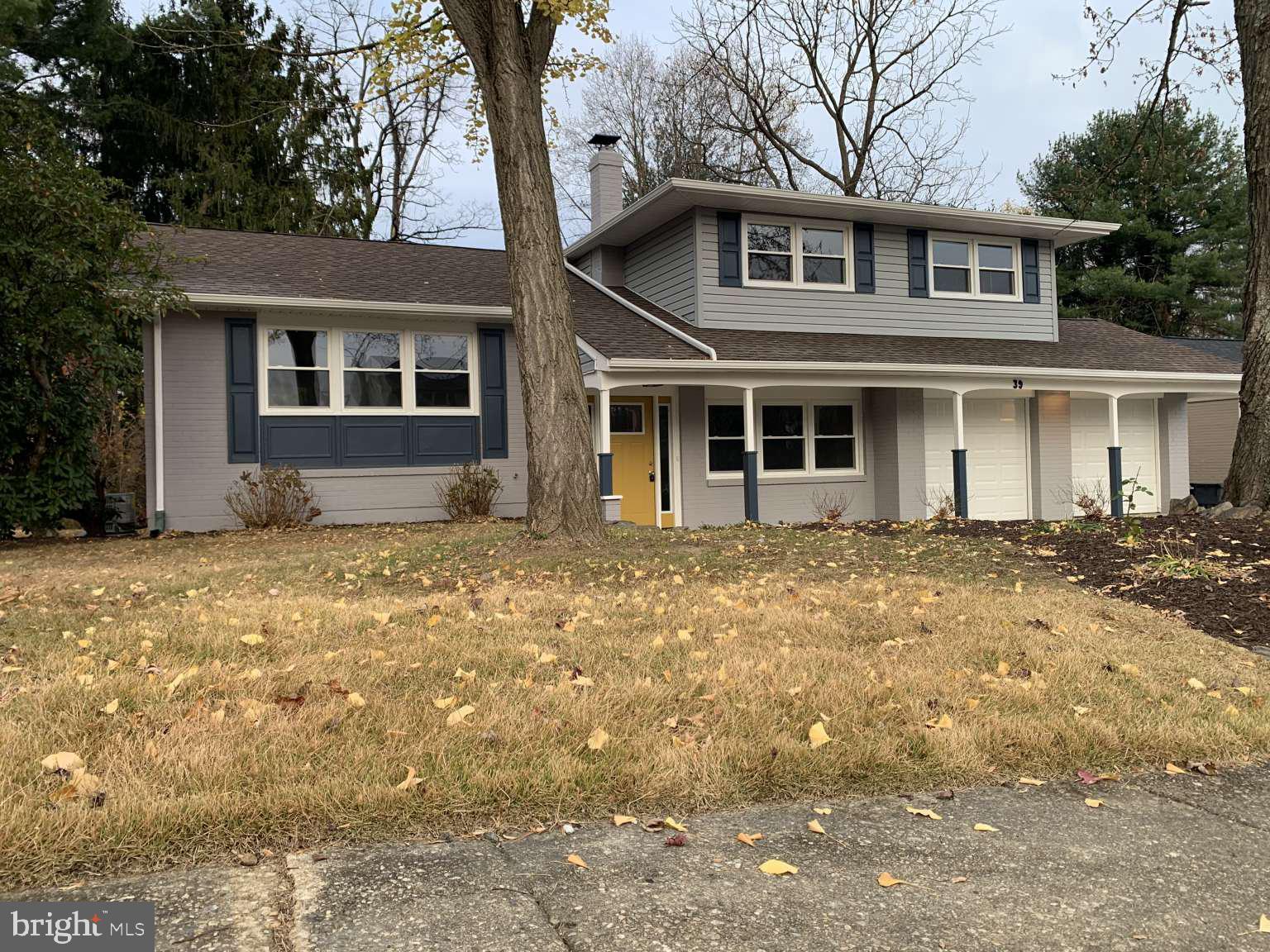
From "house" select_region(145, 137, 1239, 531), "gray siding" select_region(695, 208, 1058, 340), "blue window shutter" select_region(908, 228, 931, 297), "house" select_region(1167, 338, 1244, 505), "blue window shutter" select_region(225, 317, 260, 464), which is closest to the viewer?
"blue window shutter" select_region(225, 317, 260, 464)

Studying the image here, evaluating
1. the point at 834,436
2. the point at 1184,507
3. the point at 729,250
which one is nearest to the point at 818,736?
the point at 1184,507

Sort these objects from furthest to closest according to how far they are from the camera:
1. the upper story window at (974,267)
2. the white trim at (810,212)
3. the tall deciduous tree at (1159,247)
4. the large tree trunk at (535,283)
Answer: the tall deciduous tree at (1159,247) → the upper story window at (974,267) → the white trim at (810,212) → the large tree trunk at (535,283)

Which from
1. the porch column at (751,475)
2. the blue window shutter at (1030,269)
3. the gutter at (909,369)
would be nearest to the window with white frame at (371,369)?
the gutter at (909,369)

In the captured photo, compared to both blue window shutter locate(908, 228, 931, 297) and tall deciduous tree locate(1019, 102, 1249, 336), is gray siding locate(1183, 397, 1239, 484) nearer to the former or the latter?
tall deciduous tree locate(1019, 102, 1249, 336)

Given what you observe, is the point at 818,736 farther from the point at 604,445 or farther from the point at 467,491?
the point at 467,491

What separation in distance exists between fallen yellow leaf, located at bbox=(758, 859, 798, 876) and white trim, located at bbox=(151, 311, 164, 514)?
37.6 feet

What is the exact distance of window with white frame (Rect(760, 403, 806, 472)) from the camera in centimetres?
1492

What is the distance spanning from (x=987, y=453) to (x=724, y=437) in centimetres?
536

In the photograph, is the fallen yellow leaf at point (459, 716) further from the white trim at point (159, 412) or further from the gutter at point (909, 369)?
the white trim at point (159, 412)

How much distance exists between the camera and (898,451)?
15.3 metres

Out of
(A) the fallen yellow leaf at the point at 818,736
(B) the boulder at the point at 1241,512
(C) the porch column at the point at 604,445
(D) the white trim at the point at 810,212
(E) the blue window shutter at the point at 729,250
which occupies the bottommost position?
(A) the fallen yellow leaf at the point at 818,736

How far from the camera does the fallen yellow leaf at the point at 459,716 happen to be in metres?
3.46

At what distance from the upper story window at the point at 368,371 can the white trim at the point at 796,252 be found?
4805mm

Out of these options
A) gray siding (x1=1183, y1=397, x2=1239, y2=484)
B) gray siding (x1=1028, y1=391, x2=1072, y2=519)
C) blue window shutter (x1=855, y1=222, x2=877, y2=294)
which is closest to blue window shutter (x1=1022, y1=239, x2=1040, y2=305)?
gray siding (x1=1028, y1=391, x2=1072, y2=519)
